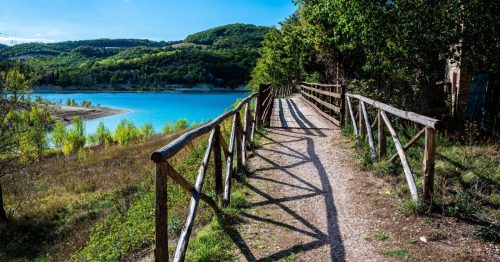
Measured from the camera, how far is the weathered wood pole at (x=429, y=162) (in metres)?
5.50

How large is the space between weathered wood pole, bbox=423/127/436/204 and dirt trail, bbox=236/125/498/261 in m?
0.52

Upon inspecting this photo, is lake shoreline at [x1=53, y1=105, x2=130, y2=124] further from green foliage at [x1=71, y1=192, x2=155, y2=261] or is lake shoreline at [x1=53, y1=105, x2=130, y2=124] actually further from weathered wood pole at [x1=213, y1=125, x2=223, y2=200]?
weathered wood pole at [x1=213, y1=125, x2=223, y2=200]

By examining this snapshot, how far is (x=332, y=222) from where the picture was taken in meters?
5.56

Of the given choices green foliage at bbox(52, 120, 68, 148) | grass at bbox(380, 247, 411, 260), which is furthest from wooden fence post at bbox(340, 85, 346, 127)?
green foliage at bbox(52, 120, 68, 148)

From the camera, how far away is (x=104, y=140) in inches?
1781

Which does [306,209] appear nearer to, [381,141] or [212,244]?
[212,244]

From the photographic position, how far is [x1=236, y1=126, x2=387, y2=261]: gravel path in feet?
15.6

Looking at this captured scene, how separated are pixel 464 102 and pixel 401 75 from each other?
7.51 feet

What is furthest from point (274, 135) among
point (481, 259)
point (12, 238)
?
point (12, 238)

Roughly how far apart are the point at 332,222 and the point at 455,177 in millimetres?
2798

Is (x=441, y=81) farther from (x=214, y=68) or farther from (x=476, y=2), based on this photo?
(x=214, y=68)

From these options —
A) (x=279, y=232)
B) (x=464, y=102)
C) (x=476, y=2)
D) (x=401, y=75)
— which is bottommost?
(x=279, y=232)

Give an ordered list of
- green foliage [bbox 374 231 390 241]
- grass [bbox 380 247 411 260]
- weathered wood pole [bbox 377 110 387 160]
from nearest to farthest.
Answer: grass [bbox 380 247 411 260] → green foliage [bbox 374 231 390 241] → weathered wood pole [bbox 377 110 387 160]

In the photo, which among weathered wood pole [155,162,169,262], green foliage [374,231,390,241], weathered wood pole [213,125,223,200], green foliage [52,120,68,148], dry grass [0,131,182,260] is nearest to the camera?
weathered wood pole [155,162,169,262]
